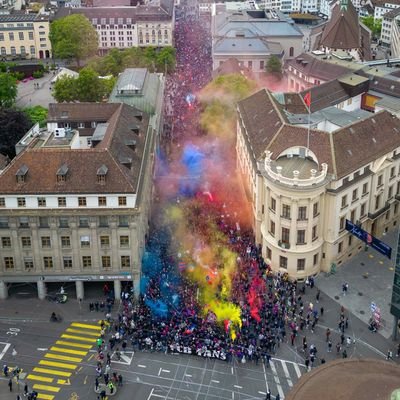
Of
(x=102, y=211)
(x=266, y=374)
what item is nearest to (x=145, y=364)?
(x=266, y=374)

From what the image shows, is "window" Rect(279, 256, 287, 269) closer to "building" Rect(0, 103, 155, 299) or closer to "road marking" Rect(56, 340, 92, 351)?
"building" Rect(0, 103, 155, 299)

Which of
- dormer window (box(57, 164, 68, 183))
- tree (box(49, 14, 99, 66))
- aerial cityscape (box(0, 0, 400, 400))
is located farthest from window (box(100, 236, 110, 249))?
tree (box(49, 14, 99, 66))

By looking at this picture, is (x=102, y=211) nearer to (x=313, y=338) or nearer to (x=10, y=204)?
(x=10, y=204)

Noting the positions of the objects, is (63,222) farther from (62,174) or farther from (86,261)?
(62,174)

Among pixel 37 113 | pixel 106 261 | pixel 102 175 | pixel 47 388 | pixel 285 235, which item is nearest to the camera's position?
pixel 47 388

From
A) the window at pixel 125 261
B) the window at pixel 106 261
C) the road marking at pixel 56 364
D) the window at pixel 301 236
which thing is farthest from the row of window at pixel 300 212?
the road marking at pixel 56 364

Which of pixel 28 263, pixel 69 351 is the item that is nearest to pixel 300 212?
pixel 69 351
